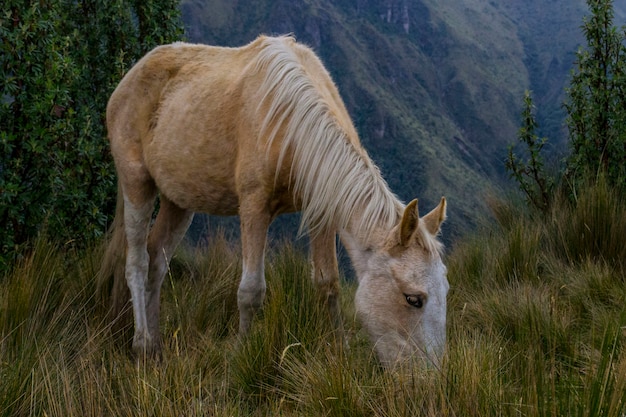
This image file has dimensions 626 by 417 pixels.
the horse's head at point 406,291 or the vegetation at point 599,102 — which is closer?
the horse's head at point 406,291

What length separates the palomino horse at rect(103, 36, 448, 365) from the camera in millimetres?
3352

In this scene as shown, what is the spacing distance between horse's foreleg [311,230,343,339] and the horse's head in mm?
583

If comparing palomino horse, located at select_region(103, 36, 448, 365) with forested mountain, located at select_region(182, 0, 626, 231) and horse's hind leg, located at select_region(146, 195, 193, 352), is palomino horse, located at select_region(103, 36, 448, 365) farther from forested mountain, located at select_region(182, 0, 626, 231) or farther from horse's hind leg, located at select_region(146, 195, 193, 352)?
forested mountain, located at select_region(182, 0, 626, 231)

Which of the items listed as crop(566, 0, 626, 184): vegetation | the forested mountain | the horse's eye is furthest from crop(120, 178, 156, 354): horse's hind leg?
the forested mountain

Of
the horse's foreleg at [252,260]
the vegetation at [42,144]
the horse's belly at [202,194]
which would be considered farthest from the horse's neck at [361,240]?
the vegetation at [42,144]

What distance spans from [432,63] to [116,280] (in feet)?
544

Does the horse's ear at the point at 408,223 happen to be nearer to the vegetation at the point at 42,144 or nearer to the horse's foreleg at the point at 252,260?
the horse's foreleg at the point at 252,260

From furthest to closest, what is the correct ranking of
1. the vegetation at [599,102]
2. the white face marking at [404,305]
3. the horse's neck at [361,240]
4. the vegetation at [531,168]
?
the vegetation at [531,168] < the vegetation at [599,102] < the horse's neck at [361,240] < the white face marking at [404,305]

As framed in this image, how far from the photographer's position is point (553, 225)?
5.59m

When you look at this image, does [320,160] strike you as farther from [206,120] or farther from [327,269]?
[206,120]

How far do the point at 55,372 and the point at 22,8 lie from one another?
3881mm

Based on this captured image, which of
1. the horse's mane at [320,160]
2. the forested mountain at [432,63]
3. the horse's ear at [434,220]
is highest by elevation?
the horse's mane at [320,160]

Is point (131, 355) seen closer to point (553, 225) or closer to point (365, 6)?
point (553, 225)

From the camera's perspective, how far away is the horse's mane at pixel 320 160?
3594 millimetres
